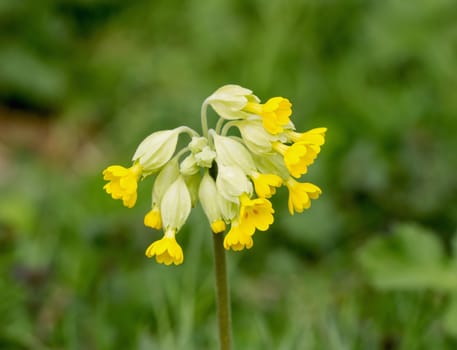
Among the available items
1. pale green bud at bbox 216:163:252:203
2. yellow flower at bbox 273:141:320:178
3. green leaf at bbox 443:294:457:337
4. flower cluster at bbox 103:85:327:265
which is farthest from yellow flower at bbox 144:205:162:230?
green leaf at bbox 443:294:457:337

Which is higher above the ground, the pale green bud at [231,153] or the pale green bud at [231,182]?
the pale green bud at [231,153]

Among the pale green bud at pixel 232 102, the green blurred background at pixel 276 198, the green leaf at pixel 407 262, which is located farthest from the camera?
the green blurred background at pixel 276 198

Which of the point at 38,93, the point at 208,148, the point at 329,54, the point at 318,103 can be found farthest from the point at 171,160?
the point at 38,93

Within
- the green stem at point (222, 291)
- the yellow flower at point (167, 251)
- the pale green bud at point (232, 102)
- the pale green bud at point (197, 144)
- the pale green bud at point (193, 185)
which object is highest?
the pale green bud at point (232, 102)

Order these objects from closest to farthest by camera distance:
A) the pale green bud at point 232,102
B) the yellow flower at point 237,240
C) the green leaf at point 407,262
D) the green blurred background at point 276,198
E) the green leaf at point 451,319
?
the yellow flower at point 237,240, the pale green bud at point 232,102, the green leaf at point 451,319, the green leaf at point 407,262, the green blurred background at point 276,198

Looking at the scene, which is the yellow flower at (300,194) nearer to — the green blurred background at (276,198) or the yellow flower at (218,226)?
the yellow flower at (218,226)

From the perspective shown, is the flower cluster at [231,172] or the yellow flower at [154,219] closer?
the flower cluster at [231,172]

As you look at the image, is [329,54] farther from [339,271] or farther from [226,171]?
[226,171]

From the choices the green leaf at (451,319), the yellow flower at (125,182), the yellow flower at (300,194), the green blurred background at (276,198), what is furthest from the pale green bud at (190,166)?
the green leaf at (451,319)

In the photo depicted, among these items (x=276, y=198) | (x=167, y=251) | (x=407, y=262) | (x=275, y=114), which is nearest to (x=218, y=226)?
(x=167, y=251)
